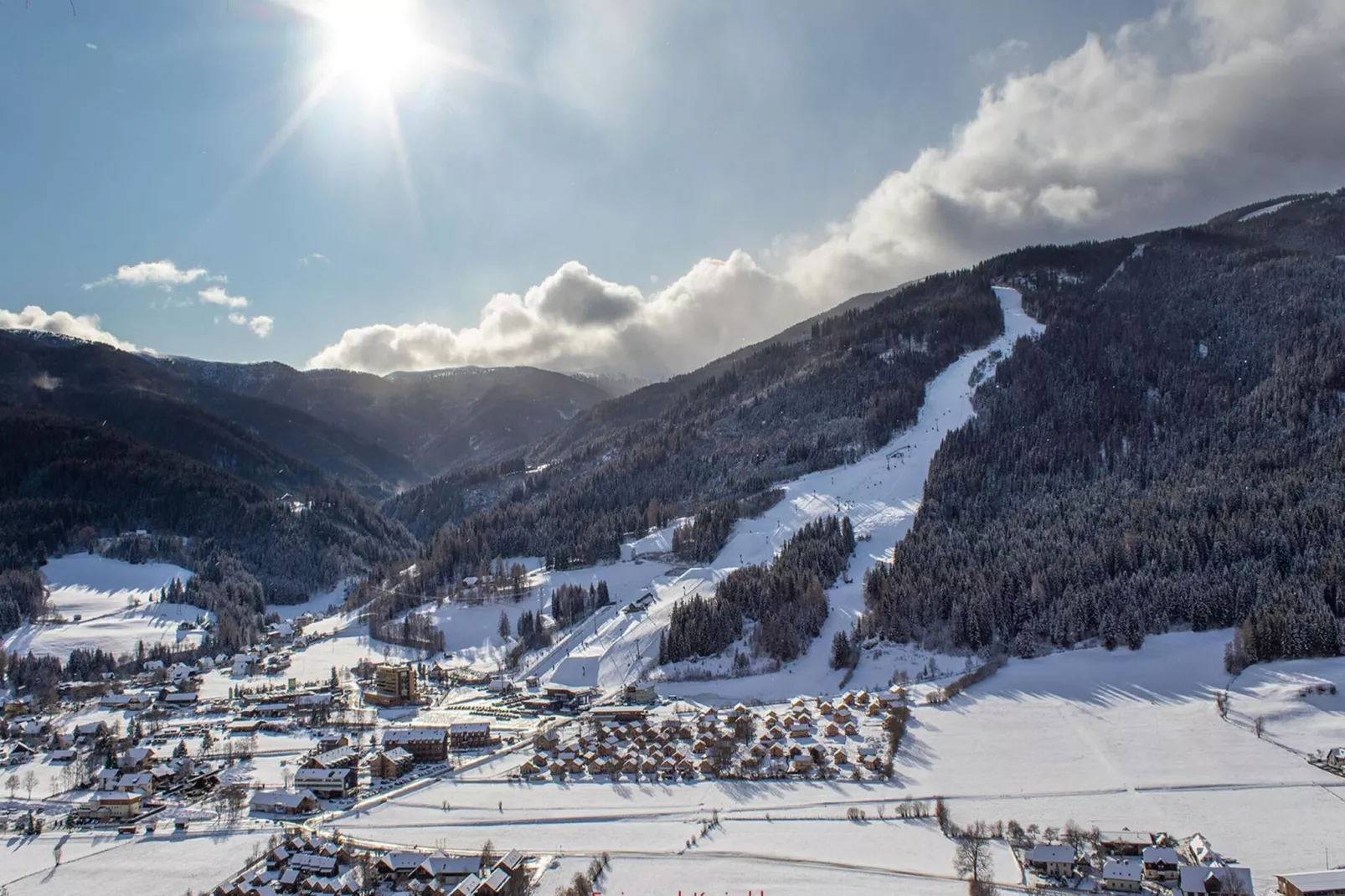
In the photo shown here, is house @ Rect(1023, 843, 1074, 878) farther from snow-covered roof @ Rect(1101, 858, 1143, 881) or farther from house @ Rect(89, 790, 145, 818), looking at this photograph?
house @ Rect(89, 790, 145, 818)

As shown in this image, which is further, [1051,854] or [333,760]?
[333,760]

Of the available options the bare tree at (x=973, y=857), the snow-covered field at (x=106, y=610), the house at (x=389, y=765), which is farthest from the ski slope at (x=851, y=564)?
the snow-covered field at (x=106, y=610)

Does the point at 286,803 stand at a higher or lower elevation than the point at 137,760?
lower

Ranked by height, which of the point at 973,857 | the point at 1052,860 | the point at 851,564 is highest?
the point at 851,564

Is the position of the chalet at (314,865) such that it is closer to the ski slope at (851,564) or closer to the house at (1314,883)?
the house at (1314,883)

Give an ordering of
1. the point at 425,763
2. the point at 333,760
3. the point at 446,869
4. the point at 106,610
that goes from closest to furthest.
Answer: the point at 446,869
the point at 333,760
the point at 425,763
the point at 106,610

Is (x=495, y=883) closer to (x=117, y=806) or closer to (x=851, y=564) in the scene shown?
(x=117, y=806)

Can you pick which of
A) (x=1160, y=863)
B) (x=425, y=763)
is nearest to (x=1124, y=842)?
(x=1160, y=863)

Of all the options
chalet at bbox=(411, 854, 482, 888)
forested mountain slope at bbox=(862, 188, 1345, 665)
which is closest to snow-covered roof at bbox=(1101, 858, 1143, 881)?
chalet at bbox=(411, 854, 482, 888)
